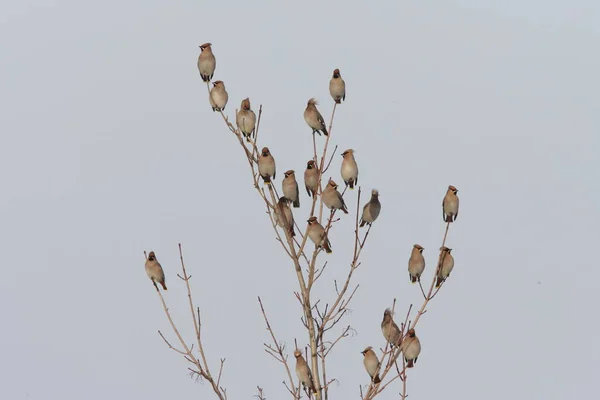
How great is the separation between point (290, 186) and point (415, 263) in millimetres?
801

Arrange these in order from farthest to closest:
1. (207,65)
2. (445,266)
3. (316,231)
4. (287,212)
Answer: (207,65) → (287,212) → (316,231) → (445,266)

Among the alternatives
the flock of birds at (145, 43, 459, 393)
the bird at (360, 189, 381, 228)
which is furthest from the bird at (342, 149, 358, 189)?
the bird at (360, 189, 381, 228)

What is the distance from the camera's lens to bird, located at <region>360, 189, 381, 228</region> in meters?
4.91

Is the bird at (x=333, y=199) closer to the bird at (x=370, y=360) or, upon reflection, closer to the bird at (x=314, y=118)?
the bird at (x=314, y=118)

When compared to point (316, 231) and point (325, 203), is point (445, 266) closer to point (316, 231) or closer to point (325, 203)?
point (316, 231)

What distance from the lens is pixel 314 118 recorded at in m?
5.39

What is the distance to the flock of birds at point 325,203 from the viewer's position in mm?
4707

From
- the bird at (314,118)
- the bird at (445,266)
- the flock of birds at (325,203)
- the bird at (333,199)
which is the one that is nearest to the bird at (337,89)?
the flock of birds at (325,203)

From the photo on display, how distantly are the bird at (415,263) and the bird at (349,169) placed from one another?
441mm

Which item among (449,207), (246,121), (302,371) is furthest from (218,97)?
(302,371)

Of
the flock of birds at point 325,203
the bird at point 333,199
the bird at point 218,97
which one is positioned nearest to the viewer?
the flock of birds at point 325,203

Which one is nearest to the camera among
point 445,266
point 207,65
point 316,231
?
point 445,266

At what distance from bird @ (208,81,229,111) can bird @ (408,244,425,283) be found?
1.13 metres

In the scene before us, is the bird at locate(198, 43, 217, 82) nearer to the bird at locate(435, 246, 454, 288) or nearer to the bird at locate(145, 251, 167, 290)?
the bird at locate(145, 251, 167, 290)
